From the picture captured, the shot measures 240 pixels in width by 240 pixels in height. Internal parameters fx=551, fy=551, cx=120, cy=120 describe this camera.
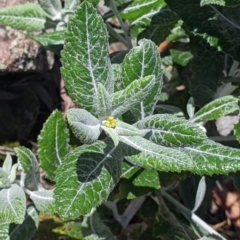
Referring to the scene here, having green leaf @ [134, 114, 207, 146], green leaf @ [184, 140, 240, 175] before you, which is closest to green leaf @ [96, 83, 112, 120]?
green leaf @ [134, 114, 207, 146]

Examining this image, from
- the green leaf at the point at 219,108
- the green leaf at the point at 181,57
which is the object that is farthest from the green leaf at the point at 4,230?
the green leaf at the point at 181,57

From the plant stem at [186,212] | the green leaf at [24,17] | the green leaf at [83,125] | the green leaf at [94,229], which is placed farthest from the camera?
the plant stem at [186,212]

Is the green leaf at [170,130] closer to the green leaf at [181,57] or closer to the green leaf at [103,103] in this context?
the green leaf at [103,103]

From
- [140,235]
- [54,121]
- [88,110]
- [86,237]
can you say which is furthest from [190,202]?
[88,110]

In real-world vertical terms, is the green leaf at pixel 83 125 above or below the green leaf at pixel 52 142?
above

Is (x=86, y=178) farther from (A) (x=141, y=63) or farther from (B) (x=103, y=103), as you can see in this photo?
(A) (x=141, y=63)

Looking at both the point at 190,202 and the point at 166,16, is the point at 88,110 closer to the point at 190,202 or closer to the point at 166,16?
the point at 166,16

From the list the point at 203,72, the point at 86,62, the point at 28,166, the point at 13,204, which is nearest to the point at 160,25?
the point at 203,72
